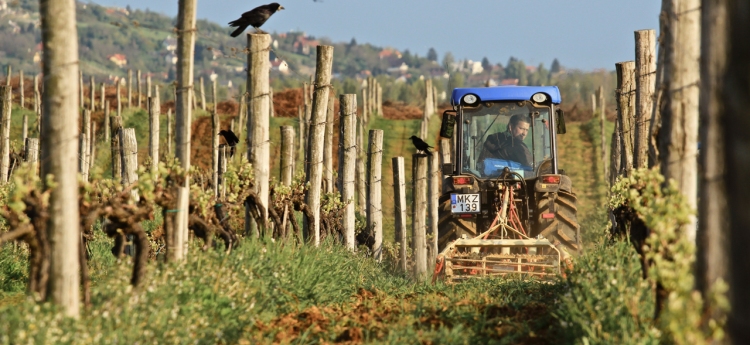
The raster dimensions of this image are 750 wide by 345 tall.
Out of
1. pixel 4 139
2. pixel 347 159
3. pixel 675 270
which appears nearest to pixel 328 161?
pixel 347 159

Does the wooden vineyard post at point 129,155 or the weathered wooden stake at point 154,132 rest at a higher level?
the weathered wooden stake at point 154,132

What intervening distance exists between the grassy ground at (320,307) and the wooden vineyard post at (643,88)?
288 centimetres

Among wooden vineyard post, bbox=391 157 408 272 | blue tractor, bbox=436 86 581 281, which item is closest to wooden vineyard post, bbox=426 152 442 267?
wooden vineyard post, bbox=391 157 408 272

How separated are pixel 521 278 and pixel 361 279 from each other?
1.82 metres

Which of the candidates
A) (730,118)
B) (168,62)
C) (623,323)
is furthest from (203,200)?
(168,62)

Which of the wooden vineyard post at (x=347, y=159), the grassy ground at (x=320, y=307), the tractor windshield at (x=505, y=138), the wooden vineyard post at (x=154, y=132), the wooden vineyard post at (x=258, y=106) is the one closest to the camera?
the grassy ground at (x=320, y=307)

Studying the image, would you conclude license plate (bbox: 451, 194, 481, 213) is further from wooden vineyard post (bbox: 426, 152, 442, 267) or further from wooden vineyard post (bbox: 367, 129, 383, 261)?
wooden vineyard post (bbox: 426, 152, 442, 267)

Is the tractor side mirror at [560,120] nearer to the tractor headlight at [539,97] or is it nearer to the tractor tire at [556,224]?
the tractor headlight at [539,97]

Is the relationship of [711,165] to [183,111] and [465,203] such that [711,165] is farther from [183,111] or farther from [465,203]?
[465,203]

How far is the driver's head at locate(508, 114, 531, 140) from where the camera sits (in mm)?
14398

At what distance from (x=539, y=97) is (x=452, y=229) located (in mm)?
2121

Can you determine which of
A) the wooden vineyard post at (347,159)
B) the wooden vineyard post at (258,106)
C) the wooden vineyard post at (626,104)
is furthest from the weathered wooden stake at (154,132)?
the wooden vineyard post at (626,104)

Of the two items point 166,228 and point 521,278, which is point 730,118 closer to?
point 166,228

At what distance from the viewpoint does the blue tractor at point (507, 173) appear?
13852 mm
